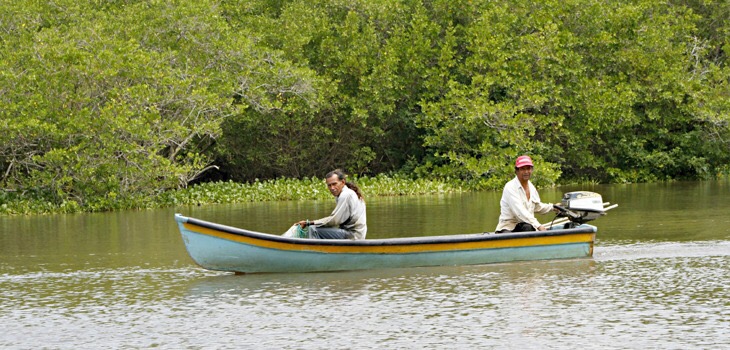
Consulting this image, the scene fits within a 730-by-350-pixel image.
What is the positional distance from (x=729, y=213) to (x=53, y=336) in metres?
16.0

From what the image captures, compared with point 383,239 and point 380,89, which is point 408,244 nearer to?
point 383,239

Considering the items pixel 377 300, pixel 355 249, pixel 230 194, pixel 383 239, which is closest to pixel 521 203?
pixel 383 239

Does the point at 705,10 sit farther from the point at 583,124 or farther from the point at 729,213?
the point at 729,213

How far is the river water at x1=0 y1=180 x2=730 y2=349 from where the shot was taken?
10312 millimetres

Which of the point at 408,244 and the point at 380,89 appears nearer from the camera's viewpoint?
the point at 408,244

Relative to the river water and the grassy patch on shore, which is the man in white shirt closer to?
the river water

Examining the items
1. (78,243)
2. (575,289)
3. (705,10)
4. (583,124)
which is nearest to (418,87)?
(583,124)

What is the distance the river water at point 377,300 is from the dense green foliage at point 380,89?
9.21 metres

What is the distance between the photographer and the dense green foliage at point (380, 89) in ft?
95.1

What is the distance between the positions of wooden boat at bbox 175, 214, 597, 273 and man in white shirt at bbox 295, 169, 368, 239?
0.51m

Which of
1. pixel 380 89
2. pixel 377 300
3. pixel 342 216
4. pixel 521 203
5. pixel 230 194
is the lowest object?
pixel 377 300

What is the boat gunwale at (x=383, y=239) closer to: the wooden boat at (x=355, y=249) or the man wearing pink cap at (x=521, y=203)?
the wooden boat at (x=355, y=249)

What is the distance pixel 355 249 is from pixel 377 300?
6.13 ft

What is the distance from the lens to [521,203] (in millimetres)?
14797
